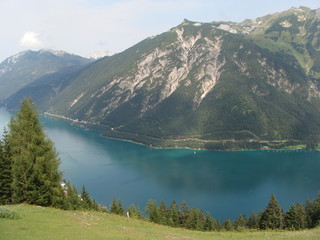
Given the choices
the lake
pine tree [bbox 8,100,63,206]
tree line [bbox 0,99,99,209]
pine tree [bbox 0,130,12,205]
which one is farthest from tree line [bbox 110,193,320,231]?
the lake

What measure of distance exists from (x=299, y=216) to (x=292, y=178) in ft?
289

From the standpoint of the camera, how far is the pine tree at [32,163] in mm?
28797

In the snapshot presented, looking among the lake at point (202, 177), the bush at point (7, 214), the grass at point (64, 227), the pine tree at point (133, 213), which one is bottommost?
the lake at point (202, 177)

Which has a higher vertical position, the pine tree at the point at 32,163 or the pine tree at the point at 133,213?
the pine tree at the point at 32,163

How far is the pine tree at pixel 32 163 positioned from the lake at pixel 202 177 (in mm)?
63315

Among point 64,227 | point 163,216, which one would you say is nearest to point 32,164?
point 64,227

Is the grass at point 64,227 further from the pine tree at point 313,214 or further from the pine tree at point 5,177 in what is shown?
the pine tree at point 313,214

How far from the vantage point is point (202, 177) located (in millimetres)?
141750

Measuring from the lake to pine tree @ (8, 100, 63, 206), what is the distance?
63.3 m

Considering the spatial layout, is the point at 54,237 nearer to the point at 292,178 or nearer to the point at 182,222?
the point at 182,222

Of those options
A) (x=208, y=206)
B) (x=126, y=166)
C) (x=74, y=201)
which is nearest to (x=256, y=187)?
(x=208, y=206)

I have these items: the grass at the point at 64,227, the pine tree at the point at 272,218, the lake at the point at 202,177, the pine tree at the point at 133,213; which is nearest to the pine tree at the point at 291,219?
the pine tree at the point at 272,218

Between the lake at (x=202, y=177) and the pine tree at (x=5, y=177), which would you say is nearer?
the pine tree at (x=5, y=177)

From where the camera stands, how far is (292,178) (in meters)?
139
